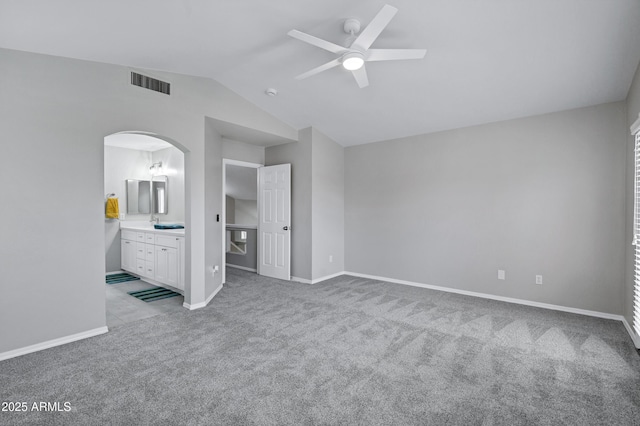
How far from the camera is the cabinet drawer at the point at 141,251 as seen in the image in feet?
16.7

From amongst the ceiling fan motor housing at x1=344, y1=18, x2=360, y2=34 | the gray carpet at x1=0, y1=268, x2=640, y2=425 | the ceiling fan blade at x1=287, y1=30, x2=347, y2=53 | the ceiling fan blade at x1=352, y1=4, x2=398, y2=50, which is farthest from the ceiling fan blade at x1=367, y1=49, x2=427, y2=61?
the gray carpet at x1=0, y1=268, x2=640, y2=425

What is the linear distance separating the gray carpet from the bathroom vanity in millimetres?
1031

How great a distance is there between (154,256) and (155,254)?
0.05 meters

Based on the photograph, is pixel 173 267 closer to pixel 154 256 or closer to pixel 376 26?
pixel 154 256

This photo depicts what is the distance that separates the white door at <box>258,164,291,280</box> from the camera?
17.4 ft

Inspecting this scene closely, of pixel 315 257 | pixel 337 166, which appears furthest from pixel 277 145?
pixel 315 257

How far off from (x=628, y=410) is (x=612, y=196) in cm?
253

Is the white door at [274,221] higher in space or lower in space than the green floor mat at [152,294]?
higher

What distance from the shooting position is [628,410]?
6.15 feet

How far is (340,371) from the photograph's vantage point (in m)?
2.31

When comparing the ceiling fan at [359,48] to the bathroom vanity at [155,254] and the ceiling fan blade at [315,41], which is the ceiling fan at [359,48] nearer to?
the ceiling fan blade at [315,41]

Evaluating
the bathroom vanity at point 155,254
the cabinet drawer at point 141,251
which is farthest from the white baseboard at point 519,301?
the cabinet drawer at point 141,251

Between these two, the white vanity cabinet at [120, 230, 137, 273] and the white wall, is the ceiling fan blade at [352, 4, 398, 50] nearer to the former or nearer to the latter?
the white vanity cabinet at [120, 230, 137, 273]

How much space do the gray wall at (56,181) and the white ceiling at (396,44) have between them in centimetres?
24
